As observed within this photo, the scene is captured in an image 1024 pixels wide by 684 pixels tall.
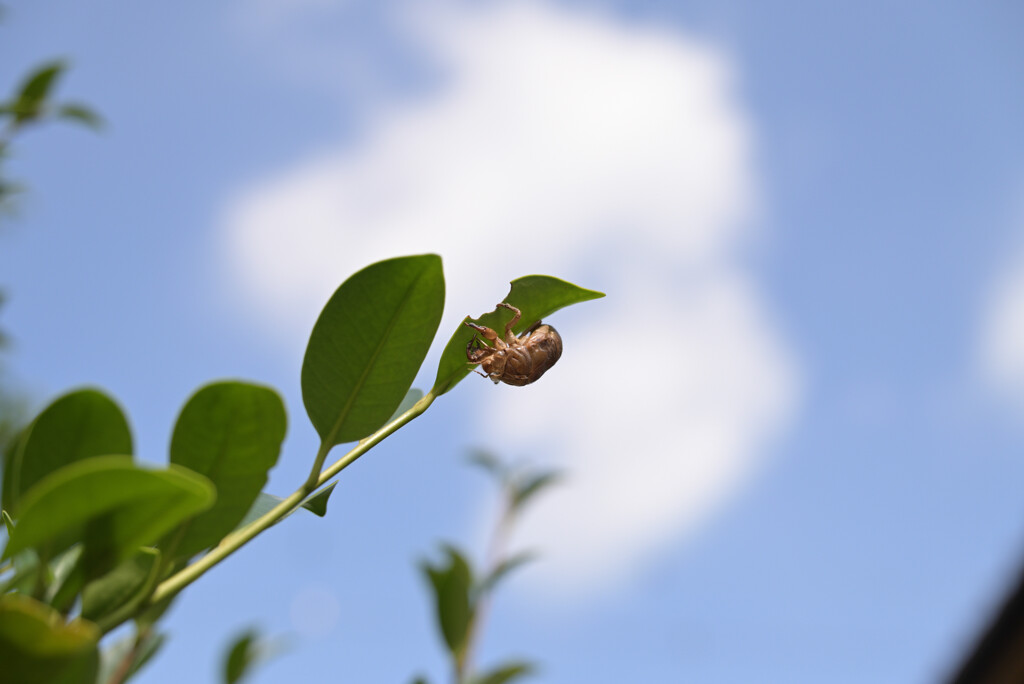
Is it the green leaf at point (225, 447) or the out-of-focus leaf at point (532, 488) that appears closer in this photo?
the green leaf at point (225, 447)

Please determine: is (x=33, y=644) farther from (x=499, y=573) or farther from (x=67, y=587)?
(x=499, y=573)

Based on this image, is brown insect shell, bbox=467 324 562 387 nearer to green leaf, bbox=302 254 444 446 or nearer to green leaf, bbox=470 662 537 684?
green leaf, bbox=470 662 537 684

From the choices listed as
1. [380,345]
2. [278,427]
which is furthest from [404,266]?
[278,427]

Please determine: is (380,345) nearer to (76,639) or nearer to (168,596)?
(168,596)

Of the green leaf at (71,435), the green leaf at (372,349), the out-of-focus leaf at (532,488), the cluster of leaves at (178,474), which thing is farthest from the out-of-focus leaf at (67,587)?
the out-of-focus leaf at (532,488)

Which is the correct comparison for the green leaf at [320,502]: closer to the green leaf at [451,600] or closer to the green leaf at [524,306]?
the green leaf at [524,306]

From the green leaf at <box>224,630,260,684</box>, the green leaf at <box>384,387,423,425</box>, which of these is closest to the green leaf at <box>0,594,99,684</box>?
the green leaf at <box>384,387,423,425</box>
